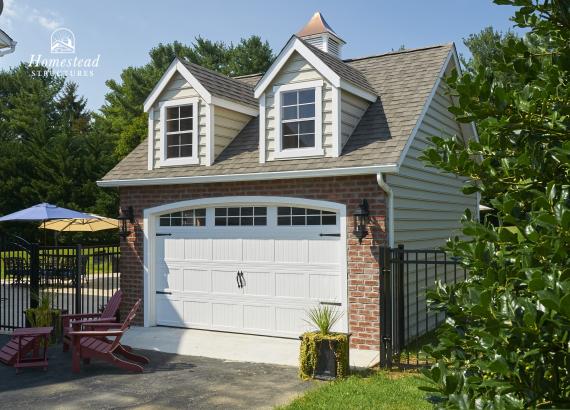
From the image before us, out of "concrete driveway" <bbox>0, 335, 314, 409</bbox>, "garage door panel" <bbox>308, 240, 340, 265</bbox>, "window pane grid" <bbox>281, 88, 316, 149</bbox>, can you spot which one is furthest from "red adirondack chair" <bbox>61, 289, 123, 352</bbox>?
"window pane grid" <bbox>281, 88, 316, 149</bbox>

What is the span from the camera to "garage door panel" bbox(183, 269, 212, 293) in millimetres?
11633

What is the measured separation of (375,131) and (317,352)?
4704 mm

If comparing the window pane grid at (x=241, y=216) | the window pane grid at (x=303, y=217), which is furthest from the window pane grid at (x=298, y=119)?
the window pane grid at (x=241, y=216)

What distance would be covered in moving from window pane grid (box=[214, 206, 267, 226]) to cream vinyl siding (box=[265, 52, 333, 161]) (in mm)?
1082

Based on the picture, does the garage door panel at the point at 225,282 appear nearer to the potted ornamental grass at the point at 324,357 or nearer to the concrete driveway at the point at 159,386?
the concrete driveway at the point at 159,386

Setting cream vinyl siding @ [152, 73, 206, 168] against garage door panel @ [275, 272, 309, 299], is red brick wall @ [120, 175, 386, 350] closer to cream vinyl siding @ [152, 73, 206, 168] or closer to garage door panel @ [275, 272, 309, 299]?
garage door panel @ [275, 272, 309, 299]

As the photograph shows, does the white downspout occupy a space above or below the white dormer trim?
below

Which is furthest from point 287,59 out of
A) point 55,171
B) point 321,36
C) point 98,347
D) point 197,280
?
point 55,171

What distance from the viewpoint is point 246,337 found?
10.9 metres

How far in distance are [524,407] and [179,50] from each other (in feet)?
167

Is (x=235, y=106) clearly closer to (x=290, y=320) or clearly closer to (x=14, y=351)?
(x=290, y=320)

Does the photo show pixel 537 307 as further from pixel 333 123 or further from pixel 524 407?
pixel 333 123

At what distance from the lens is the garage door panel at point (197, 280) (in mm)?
11633

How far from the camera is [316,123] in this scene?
1078 centimetres
